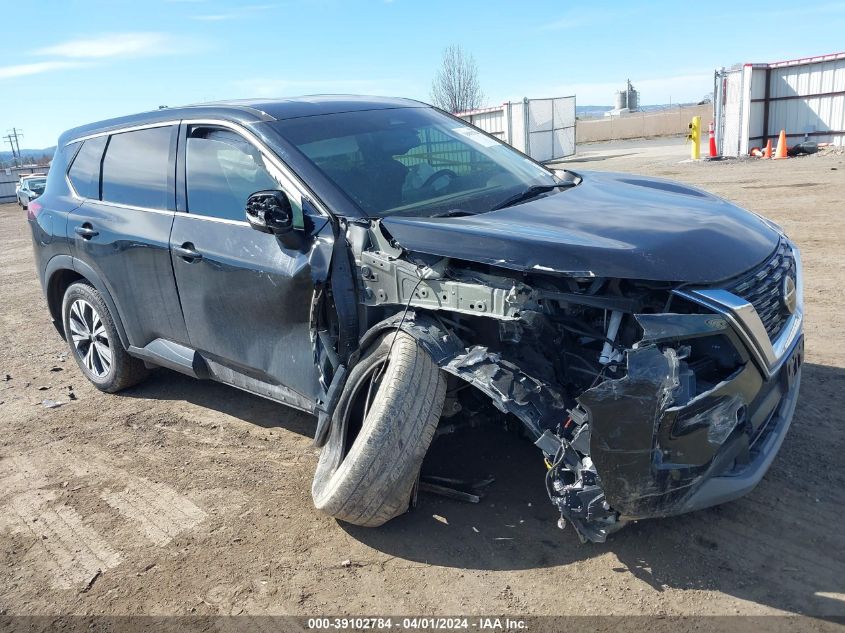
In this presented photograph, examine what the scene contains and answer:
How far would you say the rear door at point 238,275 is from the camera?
3.57m

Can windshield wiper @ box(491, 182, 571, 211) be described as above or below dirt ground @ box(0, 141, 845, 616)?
above

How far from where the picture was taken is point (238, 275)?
3734 mm

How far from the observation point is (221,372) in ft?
13.8

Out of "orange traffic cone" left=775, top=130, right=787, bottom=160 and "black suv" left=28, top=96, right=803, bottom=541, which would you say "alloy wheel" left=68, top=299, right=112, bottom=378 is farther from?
"orange traffic cone" left=775, top=130, right=787, bottom=160

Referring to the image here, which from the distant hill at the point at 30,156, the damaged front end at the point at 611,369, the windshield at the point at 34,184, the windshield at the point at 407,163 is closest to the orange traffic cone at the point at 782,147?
the windshield at the point at 407,163

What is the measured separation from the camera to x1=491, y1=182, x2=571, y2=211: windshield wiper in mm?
3656

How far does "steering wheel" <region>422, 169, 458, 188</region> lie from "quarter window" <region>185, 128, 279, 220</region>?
0.80 meters

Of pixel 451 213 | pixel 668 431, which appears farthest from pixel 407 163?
pixel 668 431

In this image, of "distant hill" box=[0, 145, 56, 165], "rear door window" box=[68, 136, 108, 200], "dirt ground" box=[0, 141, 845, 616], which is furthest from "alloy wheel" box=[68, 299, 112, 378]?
"distant hill" box=[0, 145, 56, 165]

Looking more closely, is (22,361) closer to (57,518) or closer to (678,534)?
(57,518)

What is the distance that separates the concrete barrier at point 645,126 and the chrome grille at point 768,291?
47.0m

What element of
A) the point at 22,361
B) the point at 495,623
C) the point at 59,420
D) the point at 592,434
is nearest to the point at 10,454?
the point at 59,420

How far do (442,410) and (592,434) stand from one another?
31.9 inches

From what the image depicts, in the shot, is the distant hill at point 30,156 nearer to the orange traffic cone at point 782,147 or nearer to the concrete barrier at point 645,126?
the concrete barrier at point 645,126
